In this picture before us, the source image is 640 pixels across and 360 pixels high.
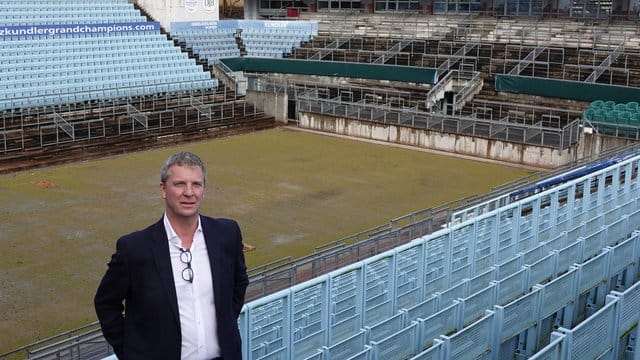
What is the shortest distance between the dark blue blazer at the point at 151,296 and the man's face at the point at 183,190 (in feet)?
0.44

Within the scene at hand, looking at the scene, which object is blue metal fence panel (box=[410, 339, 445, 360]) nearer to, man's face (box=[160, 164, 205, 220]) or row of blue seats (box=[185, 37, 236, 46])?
man's face (box=[160, 164, 205, 220])

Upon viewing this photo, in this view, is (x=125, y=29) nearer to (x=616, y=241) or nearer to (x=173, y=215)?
(x=616, y=241)

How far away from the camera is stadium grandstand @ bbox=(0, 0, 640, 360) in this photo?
25.3ft

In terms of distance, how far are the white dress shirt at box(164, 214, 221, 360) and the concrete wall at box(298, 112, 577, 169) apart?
20239 millimetres

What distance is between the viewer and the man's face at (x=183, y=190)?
359cm

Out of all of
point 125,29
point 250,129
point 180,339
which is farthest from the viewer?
point 125,29

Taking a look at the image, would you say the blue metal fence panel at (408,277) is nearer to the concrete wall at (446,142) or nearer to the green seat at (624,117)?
the concrete wall at (446,142)

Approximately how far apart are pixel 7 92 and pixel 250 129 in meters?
8.55

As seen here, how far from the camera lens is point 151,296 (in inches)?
142

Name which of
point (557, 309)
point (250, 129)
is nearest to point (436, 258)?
point (557, 309)

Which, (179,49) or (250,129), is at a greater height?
(179,49)

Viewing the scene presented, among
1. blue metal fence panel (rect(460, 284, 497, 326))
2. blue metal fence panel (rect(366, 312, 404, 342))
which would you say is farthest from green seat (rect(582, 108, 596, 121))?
blue metal fence panel (rect(366, 312, 404, 342))

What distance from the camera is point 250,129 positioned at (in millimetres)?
→ 28094

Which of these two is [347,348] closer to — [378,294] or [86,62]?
[378,294]
